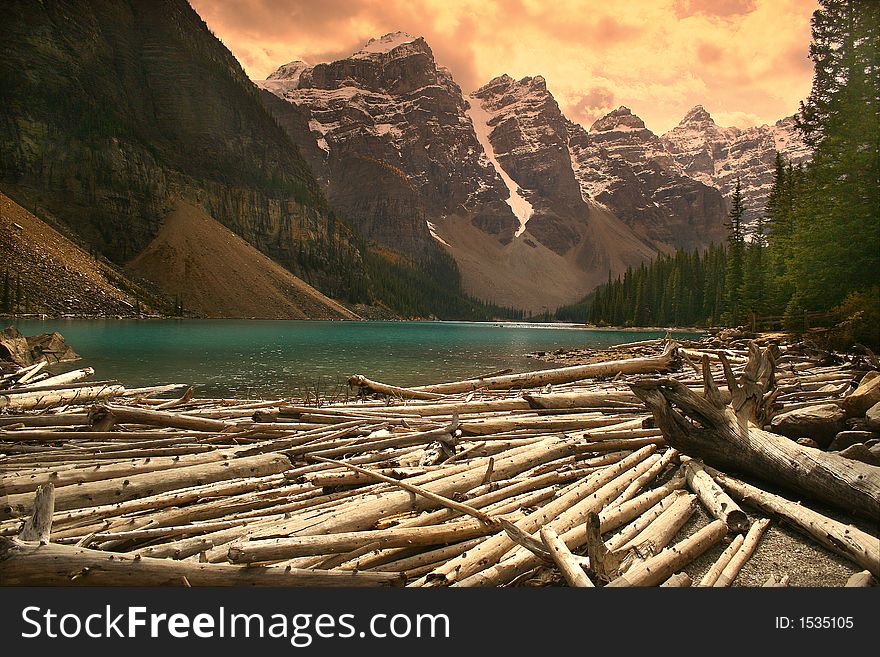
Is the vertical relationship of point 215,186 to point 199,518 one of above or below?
above

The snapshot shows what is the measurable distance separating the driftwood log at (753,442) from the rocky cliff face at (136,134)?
139 m

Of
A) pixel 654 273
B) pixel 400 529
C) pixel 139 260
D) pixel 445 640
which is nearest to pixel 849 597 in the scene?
pixel 445 640

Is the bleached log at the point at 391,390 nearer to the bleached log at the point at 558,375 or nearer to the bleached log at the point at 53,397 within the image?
the bleached log at the point at 558,375

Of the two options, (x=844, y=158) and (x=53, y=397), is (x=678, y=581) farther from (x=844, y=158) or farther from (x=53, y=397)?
(x=844, y=158)

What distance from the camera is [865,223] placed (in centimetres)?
2086

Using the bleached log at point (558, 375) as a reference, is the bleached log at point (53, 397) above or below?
below

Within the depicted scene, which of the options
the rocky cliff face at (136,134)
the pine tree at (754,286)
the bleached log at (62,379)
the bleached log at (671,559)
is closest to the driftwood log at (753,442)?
the bleached log at (671,559)

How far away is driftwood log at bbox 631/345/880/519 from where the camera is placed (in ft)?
15.4

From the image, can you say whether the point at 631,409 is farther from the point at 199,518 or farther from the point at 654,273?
the point at 654,273

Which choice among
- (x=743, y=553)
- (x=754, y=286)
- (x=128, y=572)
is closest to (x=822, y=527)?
(x=743, y=553)

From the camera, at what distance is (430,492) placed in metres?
4.73

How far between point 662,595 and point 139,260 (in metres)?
138

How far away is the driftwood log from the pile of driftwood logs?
1.0 inches

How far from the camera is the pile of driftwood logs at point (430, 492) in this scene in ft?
11.3
